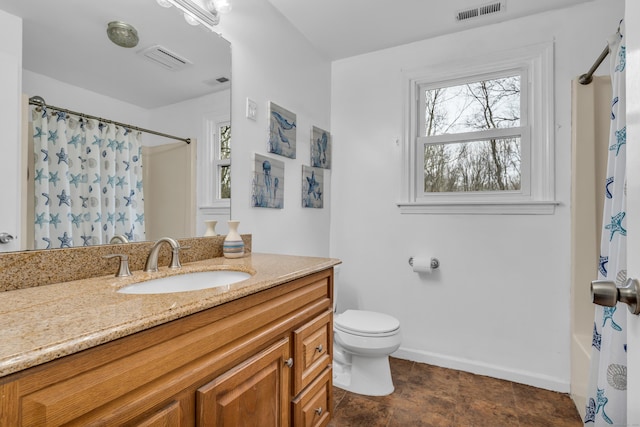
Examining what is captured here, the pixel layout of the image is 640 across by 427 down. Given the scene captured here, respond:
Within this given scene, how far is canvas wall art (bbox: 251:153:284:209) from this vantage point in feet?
6.18

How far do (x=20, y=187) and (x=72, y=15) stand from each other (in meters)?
0.61

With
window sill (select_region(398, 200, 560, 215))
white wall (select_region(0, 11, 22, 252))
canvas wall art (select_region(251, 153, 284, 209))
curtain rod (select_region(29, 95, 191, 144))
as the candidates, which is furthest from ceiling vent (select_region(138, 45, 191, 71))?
window sill (select_region(398, 200, 560, 215))

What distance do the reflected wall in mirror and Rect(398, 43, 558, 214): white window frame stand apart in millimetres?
1394

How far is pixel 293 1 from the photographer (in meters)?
2.00

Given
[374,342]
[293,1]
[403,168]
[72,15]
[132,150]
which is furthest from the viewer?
[403,168]

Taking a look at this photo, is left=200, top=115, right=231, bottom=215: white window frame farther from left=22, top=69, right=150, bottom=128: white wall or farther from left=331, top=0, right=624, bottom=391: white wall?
left=331, top=0, right=624, bottom=391: white wall

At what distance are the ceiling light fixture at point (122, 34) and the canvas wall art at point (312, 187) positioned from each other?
1.28 meters

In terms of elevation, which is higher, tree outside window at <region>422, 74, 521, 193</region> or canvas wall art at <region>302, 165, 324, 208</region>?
tree outside window at <region>422, 74, 521, 193</region>

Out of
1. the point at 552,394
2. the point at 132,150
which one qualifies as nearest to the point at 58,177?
the point at 132,150

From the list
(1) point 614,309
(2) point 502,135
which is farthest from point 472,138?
(1) point 614,309

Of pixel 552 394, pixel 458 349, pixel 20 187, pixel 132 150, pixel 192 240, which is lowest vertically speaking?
pixel 552 394

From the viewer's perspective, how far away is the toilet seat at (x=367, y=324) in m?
1.88

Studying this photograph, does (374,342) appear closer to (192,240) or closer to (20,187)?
(192,240)

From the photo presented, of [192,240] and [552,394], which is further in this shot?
[552,394]
